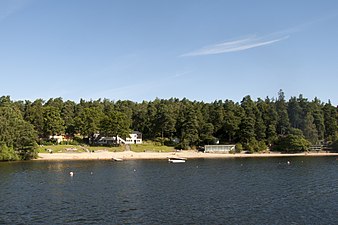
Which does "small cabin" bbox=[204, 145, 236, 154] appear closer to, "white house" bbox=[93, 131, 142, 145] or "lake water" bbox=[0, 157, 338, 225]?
"white house" bbox=[93, 131, 142, 145]

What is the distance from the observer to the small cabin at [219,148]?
15334cm

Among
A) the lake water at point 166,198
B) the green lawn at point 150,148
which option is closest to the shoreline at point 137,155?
the green lawn at point 150,148

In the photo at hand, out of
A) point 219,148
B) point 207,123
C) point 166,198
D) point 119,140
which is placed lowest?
point 166,198

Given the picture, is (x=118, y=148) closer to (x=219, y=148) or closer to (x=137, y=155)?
(x=137, y=155)

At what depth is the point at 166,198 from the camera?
52031mm

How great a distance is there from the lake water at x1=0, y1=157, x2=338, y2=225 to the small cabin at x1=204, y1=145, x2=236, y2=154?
7268cm

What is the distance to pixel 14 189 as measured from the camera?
193ft

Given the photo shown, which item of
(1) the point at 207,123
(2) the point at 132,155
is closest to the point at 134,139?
(2) the point at 132,155

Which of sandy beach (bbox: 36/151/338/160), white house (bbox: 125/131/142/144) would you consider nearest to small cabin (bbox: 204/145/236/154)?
sandy beach (bbox: 36/151/338/160)

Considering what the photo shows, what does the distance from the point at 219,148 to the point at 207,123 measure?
13.5m

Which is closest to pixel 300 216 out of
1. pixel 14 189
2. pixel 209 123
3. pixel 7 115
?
pixel 14 189

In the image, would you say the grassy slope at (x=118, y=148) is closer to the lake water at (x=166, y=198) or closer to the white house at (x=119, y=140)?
the white house at (x=119, y=140)

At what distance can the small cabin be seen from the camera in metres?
153

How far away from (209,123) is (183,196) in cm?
10853
